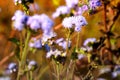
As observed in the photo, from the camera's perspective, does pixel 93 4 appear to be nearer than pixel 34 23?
No

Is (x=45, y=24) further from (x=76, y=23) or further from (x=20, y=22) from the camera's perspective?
(x=76, y=23)

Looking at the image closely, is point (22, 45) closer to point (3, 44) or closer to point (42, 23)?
point (42, 23)

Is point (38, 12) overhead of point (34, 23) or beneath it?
beneath

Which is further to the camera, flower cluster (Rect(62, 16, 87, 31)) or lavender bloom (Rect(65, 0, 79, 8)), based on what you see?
lavender bloom (Rect(65, 0, 79, 8))

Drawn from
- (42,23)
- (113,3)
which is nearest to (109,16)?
(113,3)

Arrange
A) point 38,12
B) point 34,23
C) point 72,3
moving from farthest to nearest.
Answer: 1. point 38,12
2. point 72,3
3. point 34,23

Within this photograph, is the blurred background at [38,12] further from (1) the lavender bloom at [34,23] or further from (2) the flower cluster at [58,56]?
(1) the lavender bloom at [34,23]

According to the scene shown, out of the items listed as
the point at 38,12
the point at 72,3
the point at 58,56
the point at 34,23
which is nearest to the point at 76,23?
the point at 58,56

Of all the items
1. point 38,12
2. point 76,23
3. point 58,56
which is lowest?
point 38,12

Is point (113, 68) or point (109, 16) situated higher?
point (109, 16)

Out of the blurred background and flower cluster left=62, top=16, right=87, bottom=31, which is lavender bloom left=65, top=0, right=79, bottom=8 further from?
the blurred background

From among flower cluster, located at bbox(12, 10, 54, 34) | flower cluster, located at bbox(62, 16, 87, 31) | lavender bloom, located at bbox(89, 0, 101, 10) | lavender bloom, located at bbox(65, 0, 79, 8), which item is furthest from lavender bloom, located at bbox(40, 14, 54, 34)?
lavender bloom, located at bbox(65, 0, 79, 8)
